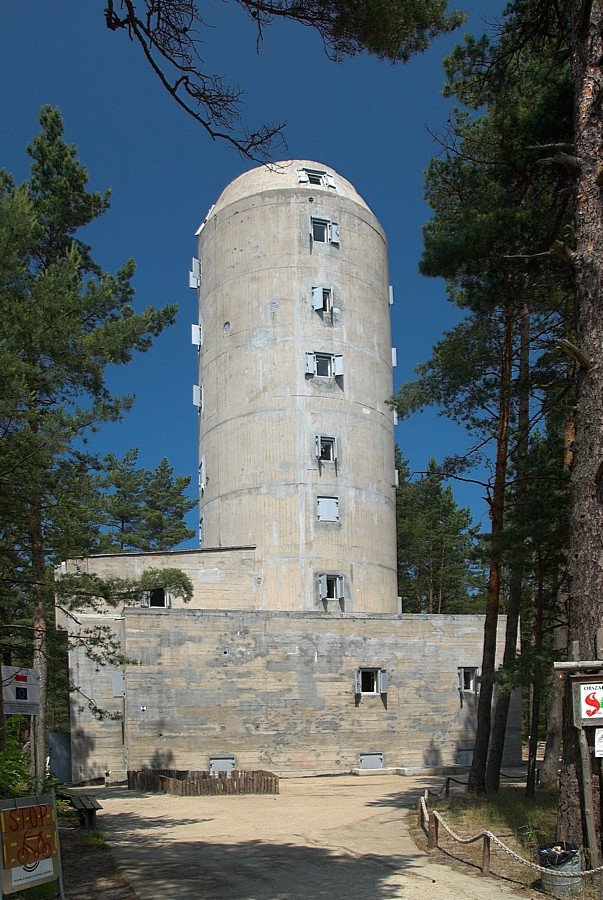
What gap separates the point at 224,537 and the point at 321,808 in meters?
15.2

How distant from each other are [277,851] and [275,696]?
1547 cm

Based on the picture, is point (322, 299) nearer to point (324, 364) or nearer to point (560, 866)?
point (324, 364)

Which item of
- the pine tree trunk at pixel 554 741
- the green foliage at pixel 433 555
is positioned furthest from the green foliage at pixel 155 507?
the pine tree trunk at pixel 554 741

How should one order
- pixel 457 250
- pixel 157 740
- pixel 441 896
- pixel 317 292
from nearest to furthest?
pixel 441 896 < pixel 457 250 < pixel 157 740 < pixel 317 292

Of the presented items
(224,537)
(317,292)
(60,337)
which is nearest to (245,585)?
(224,537)

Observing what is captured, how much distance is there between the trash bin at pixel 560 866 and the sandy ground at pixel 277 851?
31 cm

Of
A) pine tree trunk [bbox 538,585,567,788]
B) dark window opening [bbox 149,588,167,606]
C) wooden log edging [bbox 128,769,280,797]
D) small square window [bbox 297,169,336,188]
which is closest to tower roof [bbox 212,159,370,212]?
small square window [bbox 297,169,336,188]

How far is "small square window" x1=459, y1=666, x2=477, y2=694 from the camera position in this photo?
31.6 m

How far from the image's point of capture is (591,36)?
12.7m

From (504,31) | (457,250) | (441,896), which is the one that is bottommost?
(441,896)

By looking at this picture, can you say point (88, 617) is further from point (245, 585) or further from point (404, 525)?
point (404, 525)

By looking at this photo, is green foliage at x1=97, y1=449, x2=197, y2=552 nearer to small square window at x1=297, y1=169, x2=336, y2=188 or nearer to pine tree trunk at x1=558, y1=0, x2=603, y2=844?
small square window at x1=297, y1=169, x2=336, y2=188

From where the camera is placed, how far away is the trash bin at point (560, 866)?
10461 mm

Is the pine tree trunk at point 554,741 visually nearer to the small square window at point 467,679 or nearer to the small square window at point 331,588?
the small square window at point 467,679
